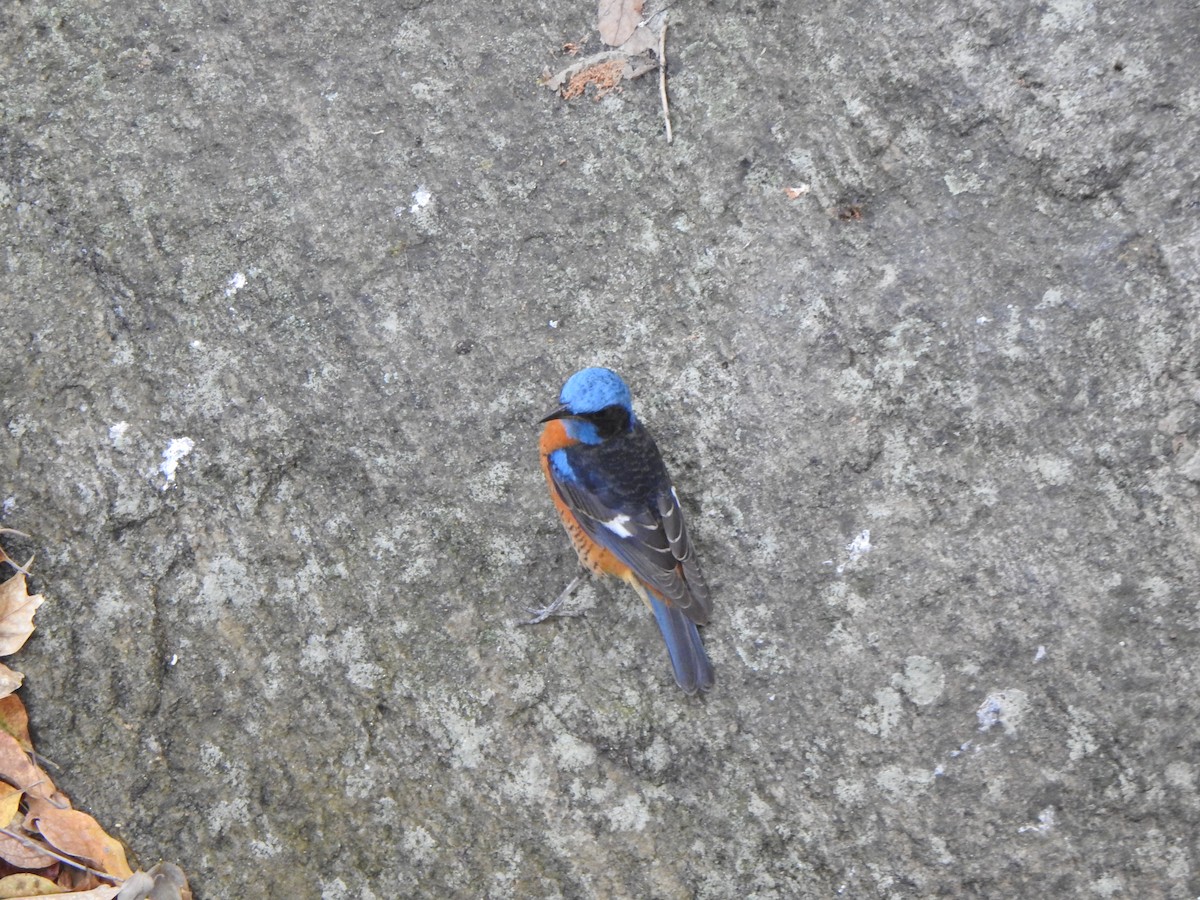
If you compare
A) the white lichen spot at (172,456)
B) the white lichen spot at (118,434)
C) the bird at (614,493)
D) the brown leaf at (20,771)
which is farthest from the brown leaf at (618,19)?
the brown leaf at (20,771)

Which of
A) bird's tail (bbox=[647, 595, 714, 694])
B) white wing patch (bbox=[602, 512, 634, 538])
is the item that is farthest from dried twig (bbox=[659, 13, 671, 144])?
bird's tail (bbox=[647, 595, 714, 694])

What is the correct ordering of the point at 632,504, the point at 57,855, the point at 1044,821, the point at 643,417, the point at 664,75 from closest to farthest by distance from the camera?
the point at 1044,821, the point at 57,855, the point at 632,504, the point at 643,417, the point at 664,75

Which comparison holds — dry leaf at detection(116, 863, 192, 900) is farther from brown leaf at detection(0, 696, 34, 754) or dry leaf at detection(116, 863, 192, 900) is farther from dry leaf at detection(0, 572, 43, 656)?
dry leaf at detection(0, 572, 43, 656)

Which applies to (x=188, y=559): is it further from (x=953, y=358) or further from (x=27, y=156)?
(x=953, y=358)

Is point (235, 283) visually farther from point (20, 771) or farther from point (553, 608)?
point (20, 771)

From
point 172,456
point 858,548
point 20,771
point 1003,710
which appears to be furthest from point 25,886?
point 1003,710

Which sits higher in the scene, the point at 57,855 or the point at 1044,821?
the point at 57,855
